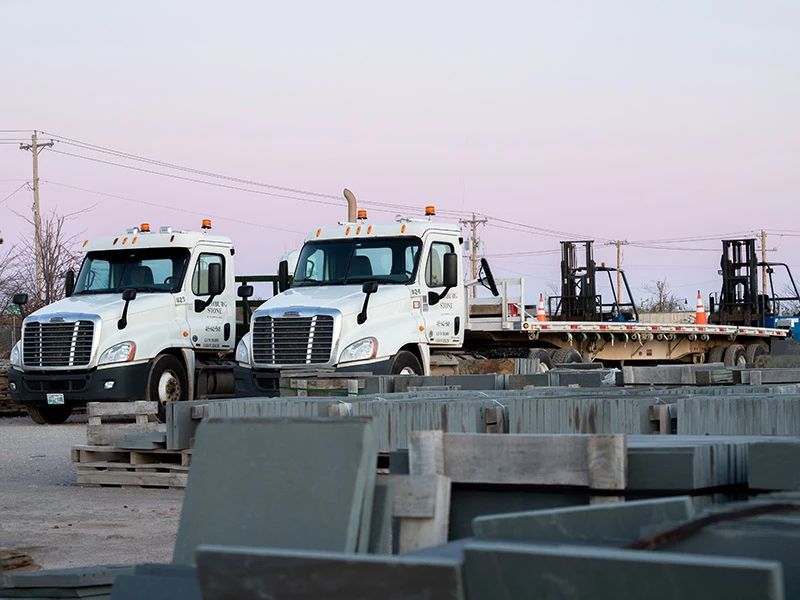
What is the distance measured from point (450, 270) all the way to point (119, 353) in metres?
5.35

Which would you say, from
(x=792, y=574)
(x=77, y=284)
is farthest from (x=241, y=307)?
(x=792, y=574)

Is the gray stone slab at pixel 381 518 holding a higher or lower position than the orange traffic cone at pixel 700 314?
lower

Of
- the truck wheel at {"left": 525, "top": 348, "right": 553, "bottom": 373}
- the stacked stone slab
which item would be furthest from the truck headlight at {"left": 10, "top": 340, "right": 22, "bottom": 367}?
the stacked stone slab

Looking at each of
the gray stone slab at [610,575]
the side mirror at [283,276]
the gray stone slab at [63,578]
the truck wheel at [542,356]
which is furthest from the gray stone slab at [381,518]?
the truck wheel at [542,356]

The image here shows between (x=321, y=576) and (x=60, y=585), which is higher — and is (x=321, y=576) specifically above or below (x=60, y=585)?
above

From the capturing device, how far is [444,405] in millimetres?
9484

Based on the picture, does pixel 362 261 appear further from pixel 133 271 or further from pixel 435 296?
pixel 133 271

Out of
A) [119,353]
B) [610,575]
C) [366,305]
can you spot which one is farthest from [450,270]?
[610,575]

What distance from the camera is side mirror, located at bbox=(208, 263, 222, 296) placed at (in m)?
19.6

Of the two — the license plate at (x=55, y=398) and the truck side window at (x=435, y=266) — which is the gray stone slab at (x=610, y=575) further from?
the license plate at (x=55, y=398)

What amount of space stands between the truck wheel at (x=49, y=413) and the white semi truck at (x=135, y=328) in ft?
0.06

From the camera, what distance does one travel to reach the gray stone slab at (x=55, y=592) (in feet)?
16.9

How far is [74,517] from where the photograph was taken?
9.90 m

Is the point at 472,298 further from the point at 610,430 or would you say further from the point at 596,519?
the point at 596,519
